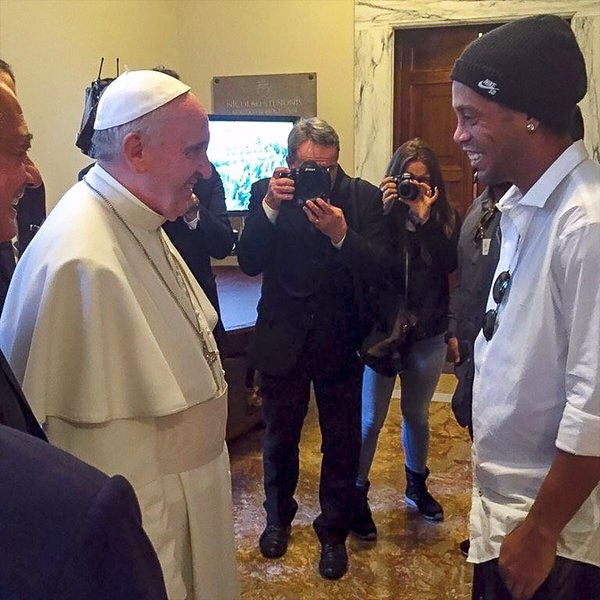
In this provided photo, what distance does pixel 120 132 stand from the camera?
1.22 meters

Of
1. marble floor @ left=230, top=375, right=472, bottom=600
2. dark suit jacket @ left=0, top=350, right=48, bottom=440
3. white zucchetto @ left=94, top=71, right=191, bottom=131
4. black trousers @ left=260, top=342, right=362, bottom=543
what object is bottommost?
marble floor @ left=230, top=375, right=472, bottom=600

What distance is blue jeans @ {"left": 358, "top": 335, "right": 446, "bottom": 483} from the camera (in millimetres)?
2424

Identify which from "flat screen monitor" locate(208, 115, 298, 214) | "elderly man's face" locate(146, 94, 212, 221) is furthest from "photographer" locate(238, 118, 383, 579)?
"flat screen monitor" locate(208, 115, 298, 214)

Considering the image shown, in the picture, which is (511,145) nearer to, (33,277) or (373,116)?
(33,277)

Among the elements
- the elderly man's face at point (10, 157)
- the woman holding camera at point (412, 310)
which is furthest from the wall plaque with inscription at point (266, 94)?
the elderly man's face at point (10, 157)

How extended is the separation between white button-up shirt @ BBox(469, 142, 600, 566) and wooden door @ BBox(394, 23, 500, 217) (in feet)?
10.3

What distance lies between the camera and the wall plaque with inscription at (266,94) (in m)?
4.21

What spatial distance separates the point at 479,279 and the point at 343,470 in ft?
2.31

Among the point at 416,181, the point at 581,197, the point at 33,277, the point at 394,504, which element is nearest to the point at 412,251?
the point at 416,181

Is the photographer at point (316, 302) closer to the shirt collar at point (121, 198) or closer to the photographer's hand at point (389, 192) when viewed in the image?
the photographer's hand at point (389, 192)

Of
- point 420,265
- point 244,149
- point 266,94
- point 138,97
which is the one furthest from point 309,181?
Result: point 266,94

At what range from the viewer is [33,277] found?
1.11 meters

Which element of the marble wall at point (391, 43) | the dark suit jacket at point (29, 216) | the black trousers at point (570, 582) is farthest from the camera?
the marble wall at point (391, 43)

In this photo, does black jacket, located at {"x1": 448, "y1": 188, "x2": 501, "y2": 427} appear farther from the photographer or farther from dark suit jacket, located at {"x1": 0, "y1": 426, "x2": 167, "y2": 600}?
dark suit jacket, located at {"x1": 0, "y1": 426, "x2": 167, "y2": 600}
